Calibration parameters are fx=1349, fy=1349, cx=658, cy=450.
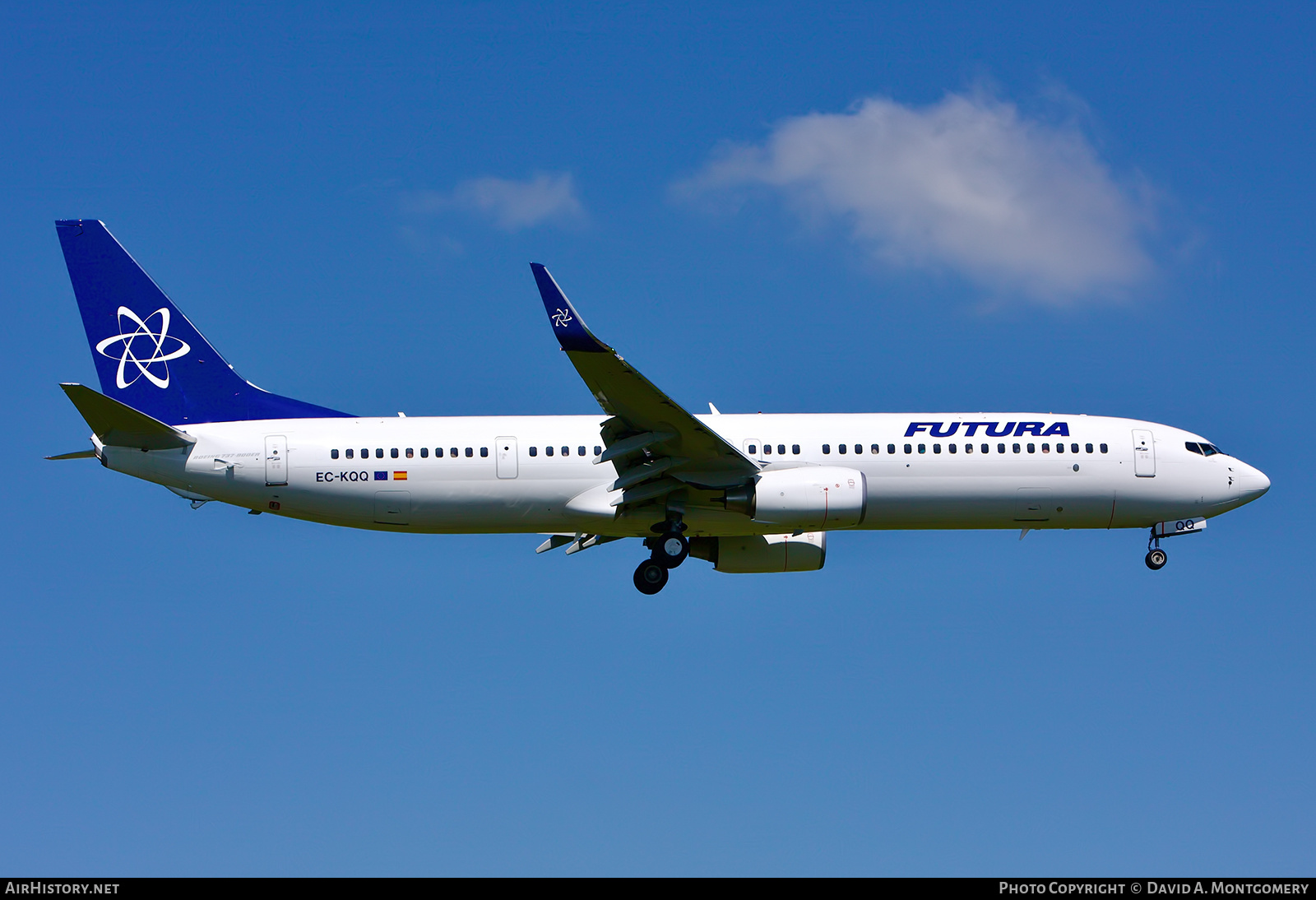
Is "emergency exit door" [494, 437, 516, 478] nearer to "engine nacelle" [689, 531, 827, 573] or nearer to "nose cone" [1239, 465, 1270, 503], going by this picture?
"engine nacelle" [689, 531, 827, 573]

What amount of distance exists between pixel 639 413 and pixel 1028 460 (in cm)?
1062

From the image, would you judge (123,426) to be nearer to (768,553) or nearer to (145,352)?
(145,352)

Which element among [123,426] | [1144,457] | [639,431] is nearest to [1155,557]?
[1144,457]

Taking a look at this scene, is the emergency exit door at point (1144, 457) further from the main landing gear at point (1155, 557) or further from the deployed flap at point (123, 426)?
the deployed flap at point (123, 426)

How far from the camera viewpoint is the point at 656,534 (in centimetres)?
3509

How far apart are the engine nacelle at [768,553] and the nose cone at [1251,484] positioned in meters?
11.5

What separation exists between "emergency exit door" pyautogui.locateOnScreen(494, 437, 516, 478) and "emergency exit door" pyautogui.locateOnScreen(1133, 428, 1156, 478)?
1645 cm

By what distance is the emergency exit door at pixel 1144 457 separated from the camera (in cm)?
3594

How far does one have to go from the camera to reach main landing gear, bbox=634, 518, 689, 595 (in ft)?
113

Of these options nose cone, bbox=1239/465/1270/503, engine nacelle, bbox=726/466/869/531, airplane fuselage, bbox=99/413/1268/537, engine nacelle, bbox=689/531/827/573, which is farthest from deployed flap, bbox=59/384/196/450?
nose cone, bbox=1239/465/1270/503

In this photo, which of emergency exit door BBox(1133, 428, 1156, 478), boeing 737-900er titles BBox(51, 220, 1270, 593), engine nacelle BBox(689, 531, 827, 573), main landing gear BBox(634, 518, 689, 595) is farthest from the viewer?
engine nacelle BBox(689, 531, 827, 573)

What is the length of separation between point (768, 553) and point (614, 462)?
6.33 meters
